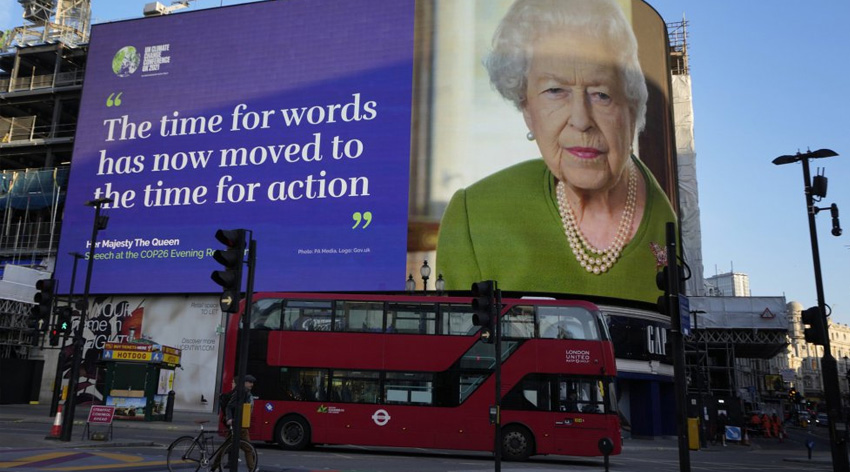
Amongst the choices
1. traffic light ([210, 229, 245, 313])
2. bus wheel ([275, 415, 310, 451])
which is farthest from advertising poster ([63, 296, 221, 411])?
traffic light ([210, 229, 245, 313])

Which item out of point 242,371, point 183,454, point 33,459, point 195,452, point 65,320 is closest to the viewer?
point 242,371

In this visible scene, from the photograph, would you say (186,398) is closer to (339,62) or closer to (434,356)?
(339,62)

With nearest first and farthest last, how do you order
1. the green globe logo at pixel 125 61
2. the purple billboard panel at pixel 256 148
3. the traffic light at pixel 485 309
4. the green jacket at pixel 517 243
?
the traffic light at pixel 485 309
the green jacket at pixel 517 243
the purple billboard panel at pixel 256 148
the green globe logo at pixel 125 61

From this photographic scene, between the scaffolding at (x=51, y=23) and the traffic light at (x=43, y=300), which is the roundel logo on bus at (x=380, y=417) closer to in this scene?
the traffic light at (x=43, y=300)

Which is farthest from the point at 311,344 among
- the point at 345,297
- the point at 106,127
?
the point at 106,127

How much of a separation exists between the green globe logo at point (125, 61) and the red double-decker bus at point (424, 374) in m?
31.3

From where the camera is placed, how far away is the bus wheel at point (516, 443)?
19500mm

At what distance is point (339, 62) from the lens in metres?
41.0

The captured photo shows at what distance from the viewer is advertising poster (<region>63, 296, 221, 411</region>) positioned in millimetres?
39812

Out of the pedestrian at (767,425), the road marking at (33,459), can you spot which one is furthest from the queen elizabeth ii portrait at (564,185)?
the road marking at (33,459)

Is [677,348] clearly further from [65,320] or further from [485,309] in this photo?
[65,320]

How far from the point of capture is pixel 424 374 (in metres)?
20.0

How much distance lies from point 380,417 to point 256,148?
985 inches

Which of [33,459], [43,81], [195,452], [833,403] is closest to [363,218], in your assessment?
[33,459]
